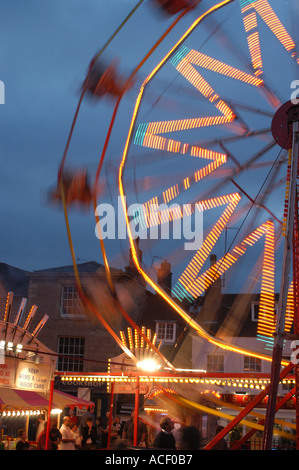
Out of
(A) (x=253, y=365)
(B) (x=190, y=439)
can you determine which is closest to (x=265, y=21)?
(B) (x=190, y=439)

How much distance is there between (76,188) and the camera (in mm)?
12016

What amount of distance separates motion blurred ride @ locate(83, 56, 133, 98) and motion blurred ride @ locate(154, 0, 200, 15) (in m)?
1.49

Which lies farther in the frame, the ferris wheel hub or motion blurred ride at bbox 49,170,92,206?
motion blurred ride at bbox 49,170,92,206

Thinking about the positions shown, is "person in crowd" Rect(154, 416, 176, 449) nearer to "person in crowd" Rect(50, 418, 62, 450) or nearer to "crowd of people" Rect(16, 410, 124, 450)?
"crowd of people" Rect(16, 410, 124, 450)

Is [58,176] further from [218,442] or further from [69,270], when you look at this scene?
[69,270]

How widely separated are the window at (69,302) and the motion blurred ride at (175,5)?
62.5ft

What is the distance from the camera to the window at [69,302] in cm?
2811

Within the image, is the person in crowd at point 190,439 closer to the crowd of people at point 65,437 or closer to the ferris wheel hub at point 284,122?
the crowd of people at point 65,437

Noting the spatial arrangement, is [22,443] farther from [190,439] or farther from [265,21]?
[265,21]

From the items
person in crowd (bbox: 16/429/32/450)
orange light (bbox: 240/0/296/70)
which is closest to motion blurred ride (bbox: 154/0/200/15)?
orange light (bbox: 240/0/296/70)

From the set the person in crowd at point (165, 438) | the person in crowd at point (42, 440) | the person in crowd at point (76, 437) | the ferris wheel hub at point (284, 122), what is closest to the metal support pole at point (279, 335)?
the person in crowd at point (165, 438)

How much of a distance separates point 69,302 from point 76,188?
17.2 m

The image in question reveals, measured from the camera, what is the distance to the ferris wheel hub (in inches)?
408

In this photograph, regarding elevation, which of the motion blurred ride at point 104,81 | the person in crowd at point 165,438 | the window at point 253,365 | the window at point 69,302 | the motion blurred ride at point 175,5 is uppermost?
the motion blurred ride at point 175,5
